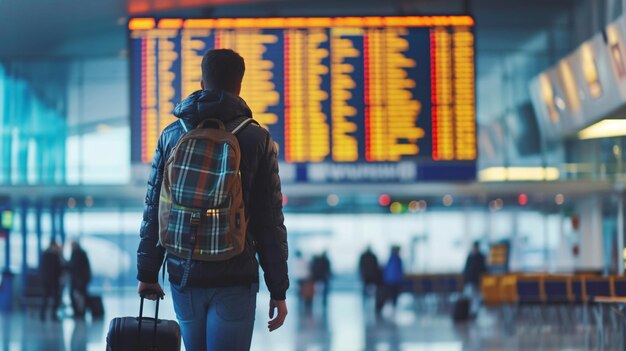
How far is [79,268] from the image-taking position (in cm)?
2158

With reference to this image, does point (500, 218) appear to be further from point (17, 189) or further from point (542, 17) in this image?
point (17, 189)

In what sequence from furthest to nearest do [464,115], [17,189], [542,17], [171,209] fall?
[542,17] → [17,189] → [464,115] → [171,209]

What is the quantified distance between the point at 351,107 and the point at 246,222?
32.6ft

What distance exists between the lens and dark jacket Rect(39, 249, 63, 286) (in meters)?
22.2

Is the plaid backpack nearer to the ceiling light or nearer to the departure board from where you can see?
the departure board

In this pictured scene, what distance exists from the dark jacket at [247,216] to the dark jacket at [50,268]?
1855 centimetres

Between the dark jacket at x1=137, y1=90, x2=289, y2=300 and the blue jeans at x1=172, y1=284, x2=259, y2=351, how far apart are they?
1.3 inches

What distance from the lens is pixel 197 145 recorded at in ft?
12.8

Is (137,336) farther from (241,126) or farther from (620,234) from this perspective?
(620,234)

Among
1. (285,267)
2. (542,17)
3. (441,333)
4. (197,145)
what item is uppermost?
(542,17)

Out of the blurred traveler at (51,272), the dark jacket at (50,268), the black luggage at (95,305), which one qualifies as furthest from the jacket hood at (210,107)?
the dark jacket at (50,268)

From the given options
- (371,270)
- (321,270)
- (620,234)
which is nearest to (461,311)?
(371,270)

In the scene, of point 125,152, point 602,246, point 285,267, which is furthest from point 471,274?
point 285,267

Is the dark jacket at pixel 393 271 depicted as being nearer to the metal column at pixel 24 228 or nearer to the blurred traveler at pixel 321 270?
the blurred traveler at pixel 321 270
